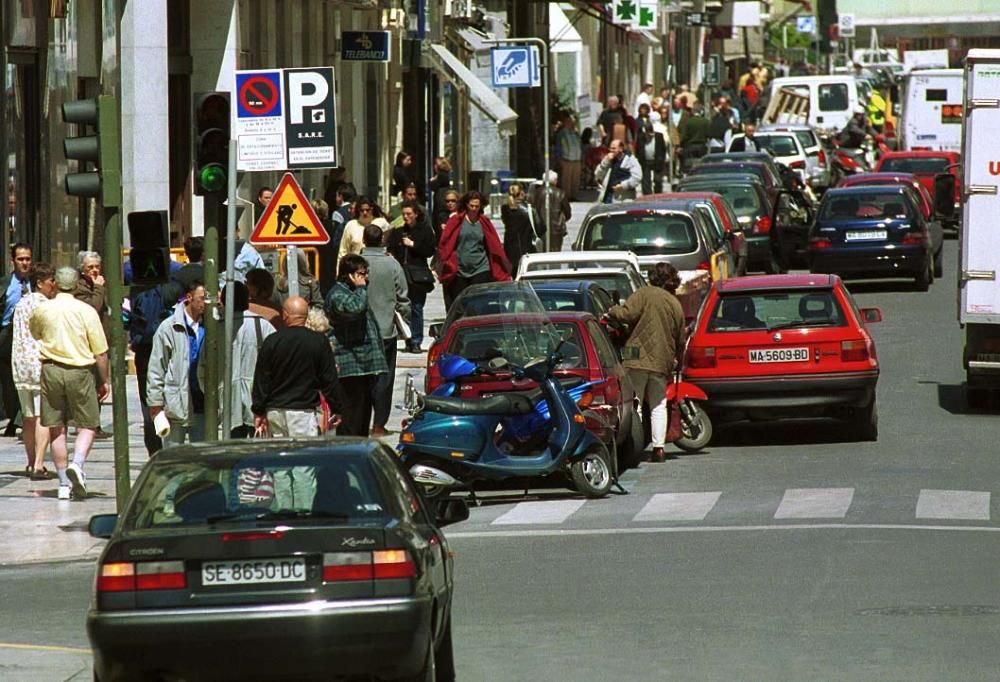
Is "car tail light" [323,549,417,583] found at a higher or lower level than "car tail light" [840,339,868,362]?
higher

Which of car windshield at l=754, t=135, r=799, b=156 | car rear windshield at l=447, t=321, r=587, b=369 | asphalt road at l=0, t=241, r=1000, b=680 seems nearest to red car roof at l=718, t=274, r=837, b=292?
asphalt road at l=0, t=241, r=1000, b=680

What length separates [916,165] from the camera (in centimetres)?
4994

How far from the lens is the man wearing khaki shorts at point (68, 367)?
18.0 meters

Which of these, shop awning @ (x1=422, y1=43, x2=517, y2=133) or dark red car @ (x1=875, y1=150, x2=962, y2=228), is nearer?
shop awning @ (x1=422, y1=43, x2=517, y2=133)

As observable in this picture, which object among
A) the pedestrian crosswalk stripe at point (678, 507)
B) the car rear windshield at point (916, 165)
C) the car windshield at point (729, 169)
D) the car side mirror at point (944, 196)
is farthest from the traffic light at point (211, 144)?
the car rear windshield at point (916, 165)

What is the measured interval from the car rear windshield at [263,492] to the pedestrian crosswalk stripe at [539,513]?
7.03 metres

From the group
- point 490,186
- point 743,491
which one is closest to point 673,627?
point 743,491

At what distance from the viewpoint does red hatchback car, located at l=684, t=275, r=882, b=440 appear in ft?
67.4

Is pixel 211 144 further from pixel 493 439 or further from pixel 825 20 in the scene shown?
pixel 825 20

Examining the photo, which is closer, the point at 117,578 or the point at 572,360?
the point at 117,578

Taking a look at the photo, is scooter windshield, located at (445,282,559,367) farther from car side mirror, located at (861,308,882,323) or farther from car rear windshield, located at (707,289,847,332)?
car side mirror, located at (861,308,882,323)

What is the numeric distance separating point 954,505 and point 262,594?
849 cm

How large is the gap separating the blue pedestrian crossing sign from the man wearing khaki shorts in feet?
60.9

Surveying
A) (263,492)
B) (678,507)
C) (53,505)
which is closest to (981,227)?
(678,507)
